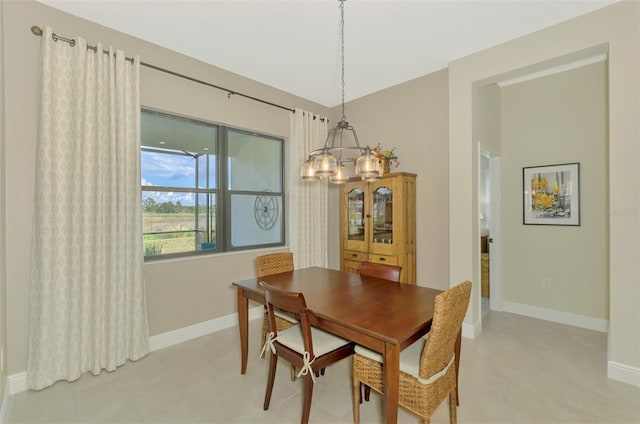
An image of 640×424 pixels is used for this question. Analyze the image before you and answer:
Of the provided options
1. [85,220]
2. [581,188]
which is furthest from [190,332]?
[581,188]

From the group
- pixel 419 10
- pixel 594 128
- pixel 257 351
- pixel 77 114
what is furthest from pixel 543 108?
pixel 77 114

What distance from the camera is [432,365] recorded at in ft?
5.11

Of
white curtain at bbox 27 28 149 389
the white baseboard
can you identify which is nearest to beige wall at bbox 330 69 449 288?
the white baseboard

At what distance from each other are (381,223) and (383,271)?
1.07m

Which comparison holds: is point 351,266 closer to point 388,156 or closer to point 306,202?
point 306,202

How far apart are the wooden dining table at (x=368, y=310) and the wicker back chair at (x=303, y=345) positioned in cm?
11

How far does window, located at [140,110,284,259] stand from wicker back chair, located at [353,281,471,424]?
2250mm

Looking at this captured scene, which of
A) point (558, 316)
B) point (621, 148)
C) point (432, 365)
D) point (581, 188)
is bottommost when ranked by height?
point (558, 316)

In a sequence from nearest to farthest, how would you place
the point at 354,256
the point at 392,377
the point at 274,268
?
the point at 392,377
the point at 274,268
the point at 354,256

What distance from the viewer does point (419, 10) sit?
239 centimetres

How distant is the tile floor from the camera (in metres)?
1.94

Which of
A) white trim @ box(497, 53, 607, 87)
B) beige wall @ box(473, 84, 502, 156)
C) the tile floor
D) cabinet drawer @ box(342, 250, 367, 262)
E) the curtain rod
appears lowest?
the tile floor

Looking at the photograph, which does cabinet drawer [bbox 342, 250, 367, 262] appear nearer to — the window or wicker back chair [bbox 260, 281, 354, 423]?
the window

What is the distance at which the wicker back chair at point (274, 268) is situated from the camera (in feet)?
8.27
